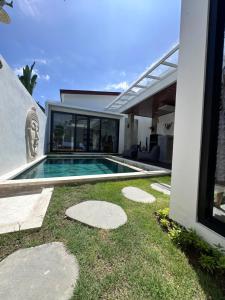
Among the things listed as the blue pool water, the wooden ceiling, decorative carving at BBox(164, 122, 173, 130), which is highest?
the wooden ceiling

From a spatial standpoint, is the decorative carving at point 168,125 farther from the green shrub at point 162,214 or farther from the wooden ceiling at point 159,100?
the green shrub at point 162,214

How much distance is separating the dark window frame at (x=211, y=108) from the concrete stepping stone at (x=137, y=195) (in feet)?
4.03

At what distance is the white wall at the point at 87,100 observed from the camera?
14.9 metres

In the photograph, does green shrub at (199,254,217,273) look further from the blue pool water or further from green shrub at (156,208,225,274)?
the blue pool water

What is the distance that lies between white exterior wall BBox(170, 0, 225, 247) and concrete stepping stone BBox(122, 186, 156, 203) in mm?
780

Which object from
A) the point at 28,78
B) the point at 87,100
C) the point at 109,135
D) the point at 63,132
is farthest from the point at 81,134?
the point at 28,78

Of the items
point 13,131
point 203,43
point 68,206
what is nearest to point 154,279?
point 68,206

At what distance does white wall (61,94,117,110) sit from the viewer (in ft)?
49.0

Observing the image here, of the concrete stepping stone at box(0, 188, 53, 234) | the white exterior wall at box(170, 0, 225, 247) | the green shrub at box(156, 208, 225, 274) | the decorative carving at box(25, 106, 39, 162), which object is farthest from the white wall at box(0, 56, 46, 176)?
the green shrub at box(156, 208, 225, 274)

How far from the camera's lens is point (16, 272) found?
1236 mm

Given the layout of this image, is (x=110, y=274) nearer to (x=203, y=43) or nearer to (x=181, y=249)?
(x=181, y=249)

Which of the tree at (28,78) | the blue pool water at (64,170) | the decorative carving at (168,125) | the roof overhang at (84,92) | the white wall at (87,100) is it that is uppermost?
the tree at (28,78)

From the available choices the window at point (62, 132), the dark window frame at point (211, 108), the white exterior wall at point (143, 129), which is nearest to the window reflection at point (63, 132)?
the window at point (62, 132)

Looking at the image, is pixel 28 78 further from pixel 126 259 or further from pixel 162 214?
pixel 126 259
